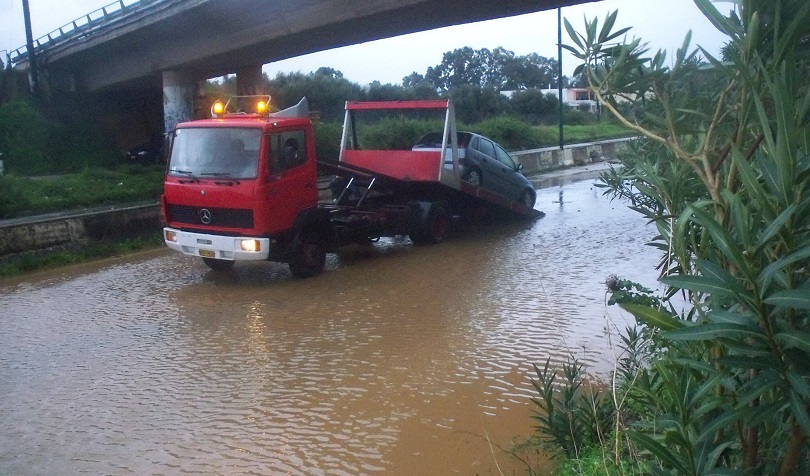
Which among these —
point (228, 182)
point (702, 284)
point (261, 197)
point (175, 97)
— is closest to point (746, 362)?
point (702, 284)

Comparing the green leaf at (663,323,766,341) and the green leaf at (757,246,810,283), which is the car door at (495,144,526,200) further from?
the green leaf at (757,246,810,283)

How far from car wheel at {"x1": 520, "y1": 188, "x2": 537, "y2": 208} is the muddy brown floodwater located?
147 inches

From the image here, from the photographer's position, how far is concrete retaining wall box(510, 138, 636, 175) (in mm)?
27741

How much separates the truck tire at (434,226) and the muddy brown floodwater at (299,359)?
2.08 ft

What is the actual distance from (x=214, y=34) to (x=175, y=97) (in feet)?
12.1

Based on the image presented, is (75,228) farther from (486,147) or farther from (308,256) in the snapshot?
(486,147)

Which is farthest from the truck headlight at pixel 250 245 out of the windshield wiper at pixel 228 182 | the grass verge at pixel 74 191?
the grass verge at pixel 74 191

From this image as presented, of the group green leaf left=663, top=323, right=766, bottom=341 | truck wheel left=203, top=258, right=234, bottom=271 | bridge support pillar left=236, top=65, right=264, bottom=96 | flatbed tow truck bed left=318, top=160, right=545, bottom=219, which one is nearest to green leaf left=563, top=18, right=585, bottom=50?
green leaf left=663, top=323, right=766, bottom=341

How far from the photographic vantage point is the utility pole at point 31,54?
30.0 metres

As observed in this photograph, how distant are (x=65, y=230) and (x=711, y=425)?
13378 millimetres

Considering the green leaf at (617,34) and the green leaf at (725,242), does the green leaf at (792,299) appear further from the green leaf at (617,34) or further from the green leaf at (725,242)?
the green leaf at (617,34)

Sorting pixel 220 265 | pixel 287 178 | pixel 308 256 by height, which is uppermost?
pixel 287 178

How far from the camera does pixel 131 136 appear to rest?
34500mm

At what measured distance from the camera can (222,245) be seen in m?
10.2
